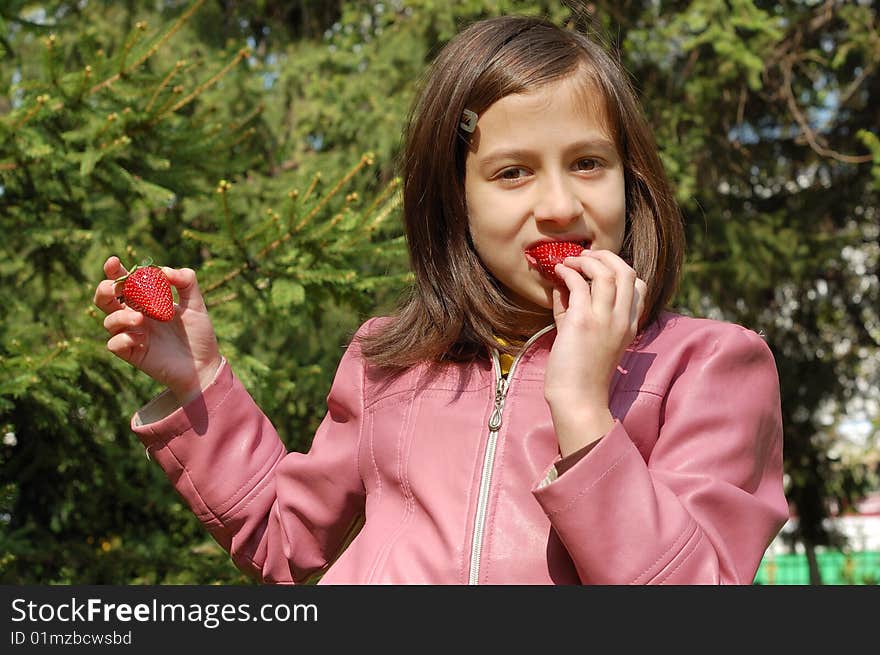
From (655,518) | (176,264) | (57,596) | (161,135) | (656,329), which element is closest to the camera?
(655,518)

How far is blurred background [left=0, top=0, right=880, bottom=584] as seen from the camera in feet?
11.7

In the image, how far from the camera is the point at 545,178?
5.28 ft

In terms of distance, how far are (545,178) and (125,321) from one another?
71 centimetres

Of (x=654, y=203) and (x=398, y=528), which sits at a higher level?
(x=654, y=203)

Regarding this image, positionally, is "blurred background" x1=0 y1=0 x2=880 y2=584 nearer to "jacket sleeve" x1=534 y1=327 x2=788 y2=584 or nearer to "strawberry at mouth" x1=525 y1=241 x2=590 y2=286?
"strawberry at mouth" x1=525 y1=241 x2=590 y2=286

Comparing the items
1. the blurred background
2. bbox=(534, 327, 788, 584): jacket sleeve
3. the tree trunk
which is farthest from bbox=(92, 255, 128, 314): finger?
the tree trunk

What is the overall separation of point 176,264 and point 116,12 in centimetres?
269

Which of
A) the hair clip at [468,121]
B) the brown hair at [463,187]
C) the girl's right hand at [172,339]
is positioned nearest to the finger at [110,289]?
the girl's right hand at [172,339]

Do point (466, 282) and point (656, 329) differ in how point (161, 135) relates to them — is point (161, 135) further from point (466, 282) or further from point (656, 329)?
point (656, 329)

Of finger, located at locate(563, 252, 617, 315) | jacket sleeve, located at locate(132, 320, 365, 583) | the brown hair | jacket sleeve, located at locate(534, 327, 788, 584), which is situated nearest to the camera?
jacket sleeve, located at locate(534, 327, 788, 584)

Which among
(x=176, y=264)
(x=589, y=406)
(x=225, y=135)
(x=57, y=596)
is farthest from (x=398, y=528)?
(x=176, y=264)

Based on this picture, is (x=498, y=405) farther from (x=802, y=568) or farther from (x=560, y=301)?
(x=802, y=568)

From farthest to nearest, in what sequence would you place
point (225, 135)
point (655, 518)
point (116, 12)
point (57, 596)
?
point (116, 12), point (225, 135), point (57, 596), point (655, 518)

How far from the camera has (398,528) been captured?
1614mm
